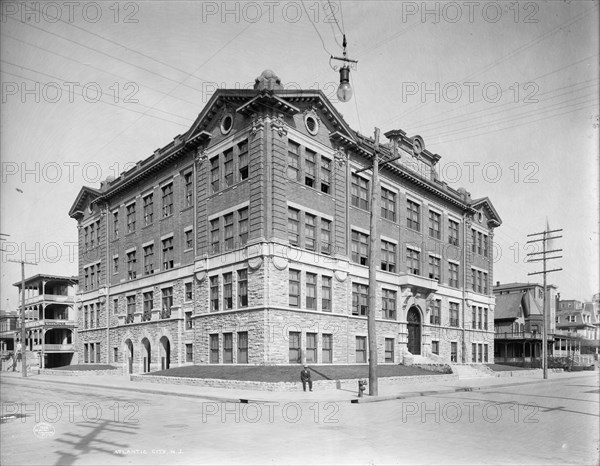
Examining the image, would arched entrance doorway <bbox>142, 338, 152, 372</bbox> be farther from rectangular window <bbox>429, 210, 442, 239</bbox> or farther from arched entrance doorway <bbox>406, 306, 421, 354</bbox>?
rectangular window <bbox>429, 210, 442, 239</bbox>

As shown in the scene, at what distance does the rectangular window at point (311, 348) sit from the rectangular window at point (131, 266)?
19.1 metres

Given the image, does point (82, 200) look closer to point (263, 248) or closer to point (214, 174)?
point (214, 174)

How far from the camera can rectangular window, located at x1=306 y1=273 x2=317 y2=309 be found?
3403cm

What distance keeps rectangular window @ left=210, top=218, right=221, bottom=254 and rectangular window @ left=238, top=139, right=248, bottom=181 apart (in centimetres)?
372

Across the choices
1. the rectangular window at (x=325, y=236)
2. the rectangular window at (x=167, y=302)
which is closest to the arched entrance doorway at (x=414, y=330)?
the rectangular window at (x=325, y=236)

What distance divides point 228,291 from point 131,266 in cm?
1590

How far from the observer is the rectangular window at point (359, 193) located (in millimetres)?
38781

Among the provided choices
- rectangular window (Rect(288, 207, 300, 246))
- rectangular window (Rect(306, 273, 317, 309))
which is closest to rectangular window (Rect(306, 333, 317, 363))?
rectangular window (Rect(306, 273, 317, 309))

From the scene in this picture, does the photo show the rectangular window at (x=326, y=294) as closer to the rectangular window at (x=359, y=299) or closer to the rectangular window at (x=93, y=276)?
the rectangular window at (x=359, y=299)

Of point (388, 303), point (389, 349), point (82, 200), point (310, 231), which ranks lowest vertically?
point (389, 349)

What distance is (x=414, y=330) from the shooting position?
147ft

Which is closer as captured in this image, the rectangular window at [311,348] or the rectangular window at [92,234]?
the rectangular window at [311,348]

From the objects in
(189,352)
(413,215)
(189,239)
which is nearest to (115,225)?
(189,239)

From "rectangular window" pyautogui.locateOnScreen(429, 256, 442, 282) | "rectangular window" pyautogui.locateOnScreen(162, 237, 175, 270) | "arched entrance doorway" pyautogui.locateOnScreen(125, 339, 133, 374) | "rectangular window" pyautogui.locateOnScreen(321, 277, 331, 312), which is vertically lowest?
"arched entrance doorway" pyautogui.locateOnScreen(125, 339, 133, 374)
